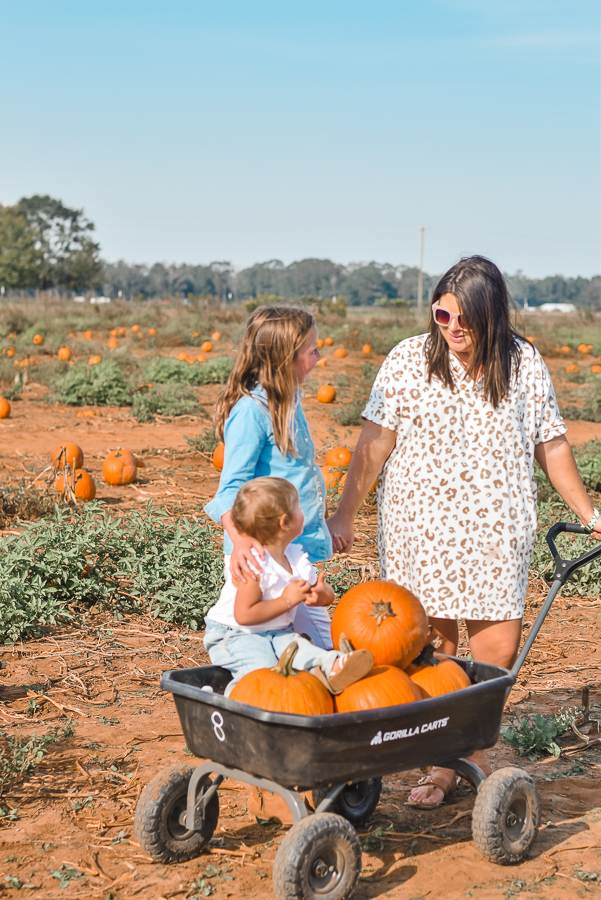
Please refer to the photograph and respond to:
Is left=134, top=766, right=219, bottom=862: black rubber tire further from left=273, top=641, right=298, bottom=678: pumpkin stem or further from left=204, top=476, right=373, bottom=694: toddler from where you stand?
left=273, top=641, right=298, bottom=678: pumpkin stem

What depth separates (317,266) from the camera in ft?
318

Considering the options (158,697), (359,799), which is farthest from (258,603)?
(158,697)

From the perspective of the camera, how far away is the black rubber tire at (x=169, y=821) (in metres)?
2.86

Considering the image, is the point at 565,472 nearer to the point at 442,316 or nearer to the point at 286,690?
the point at 442,316

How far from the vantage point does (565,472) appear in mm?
3426

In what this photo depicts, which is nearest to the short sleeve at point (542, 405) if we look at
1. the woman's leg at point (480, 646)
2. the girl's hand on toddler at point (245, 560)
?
the woman's leg at point (480, 646)

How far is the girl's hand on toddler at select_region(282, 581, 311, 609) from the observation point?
2.78 metres

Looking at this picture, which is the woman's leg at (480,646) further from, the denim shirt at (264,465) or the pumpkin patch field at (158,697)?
the denim shirt at (264,465)

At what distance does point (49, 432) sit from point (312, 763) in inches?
370

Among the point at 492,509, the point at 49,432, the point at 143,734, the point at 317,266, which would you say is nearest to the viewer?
the point at 492,509

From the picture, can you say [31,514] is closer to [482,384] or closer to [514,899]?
[482,384]

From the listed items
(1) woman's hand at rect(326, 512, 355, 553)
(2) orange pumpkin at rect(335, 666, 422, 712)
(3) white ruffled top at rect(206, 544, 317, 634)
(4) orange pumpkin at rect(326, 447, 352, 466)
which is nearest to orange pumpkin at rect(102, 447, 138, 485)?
(4) orange pumpkin at rect(326, 447, 352, 466)

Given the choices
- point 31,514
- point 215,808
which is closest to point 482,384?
point 215,808

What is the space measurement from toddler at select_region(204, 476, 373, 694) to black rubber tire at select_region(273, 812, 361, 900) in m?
0.38
